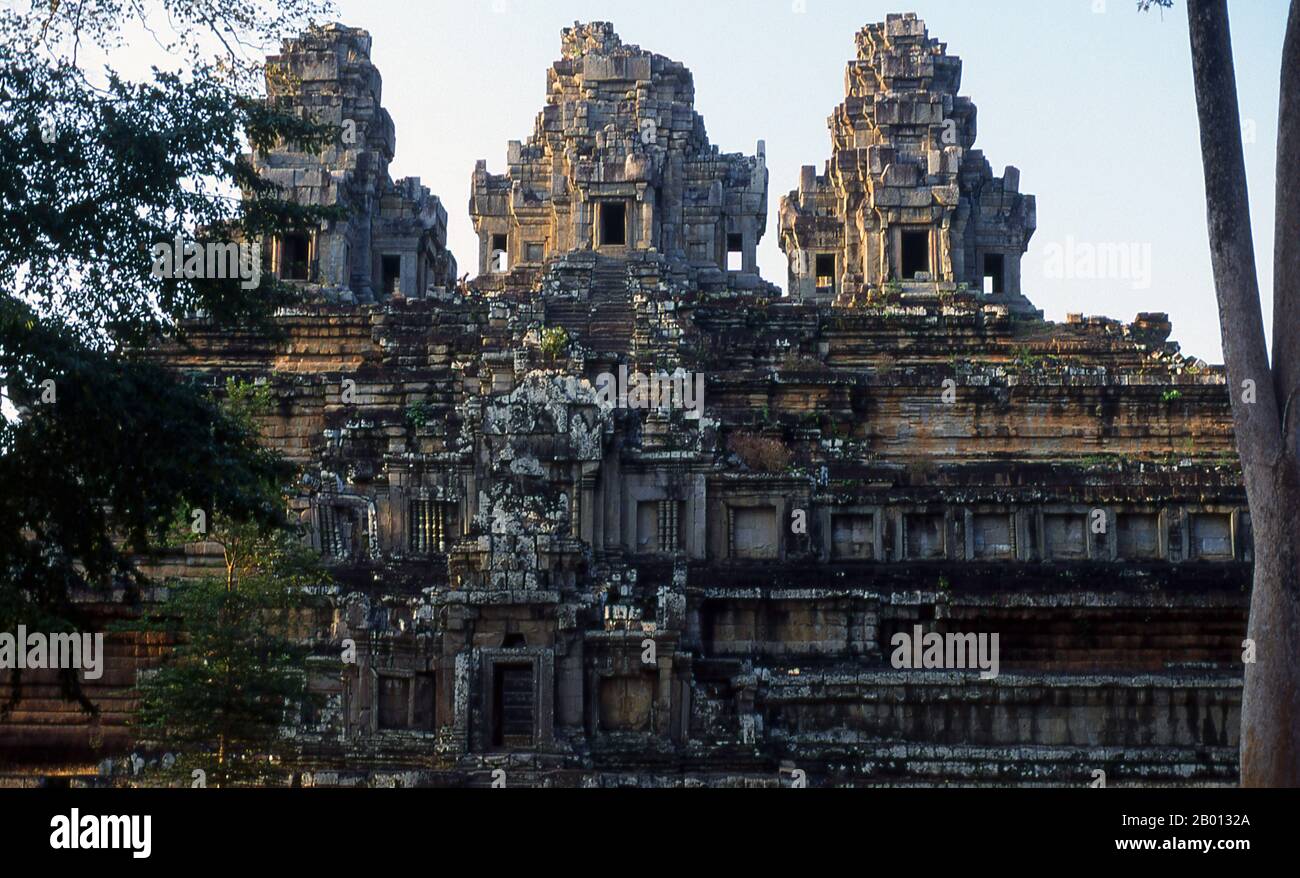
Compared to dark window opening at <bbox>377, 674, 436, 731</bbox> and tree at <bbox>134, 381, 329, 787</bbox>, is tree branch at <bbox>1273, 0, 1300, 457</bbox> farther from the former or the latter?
dark window opening at <bbox>377, 674, 436, 731</bbox>

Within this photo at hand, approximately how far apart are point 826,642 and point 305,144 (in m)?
11.1

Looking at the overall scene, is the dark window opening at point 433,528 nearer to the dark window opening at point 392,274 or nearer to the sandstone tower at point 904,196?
the sandstone tower at point 904,196

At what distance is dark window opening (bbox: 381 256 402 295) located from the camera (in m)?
55.9

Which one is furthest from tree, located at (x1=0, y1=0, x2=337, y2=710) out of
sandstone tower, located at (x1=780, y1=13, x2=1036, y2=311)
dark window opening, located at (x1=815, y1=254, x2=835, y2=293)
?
dark window opening, located at (x1=815, y1=254, x2=835, y2=293)

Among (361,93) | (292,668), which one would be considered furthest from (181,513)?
(361,93)

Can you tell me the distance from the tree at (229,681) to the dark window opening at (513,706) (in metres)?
2.40

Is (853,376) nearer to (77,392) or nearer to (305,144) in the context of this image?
(305,144)

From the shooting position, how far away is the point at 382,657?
25.1 meters

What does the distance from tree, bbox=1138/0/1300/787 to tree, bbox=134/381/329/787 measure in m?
10.5

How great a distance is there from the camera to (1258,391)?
59.9 feet

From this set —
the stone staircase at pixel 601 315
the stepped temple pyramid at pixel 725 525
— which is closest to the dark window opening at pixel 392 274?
the stepped temple pyramid at pixel 725 525

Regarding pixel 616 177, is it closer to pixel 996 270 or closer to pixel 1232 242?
pixel 996 270

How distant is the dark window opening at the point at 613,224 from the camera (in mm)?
50812

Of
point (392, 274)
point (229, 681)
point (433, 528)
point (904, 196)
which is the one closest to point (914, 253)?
point (904, 196)
